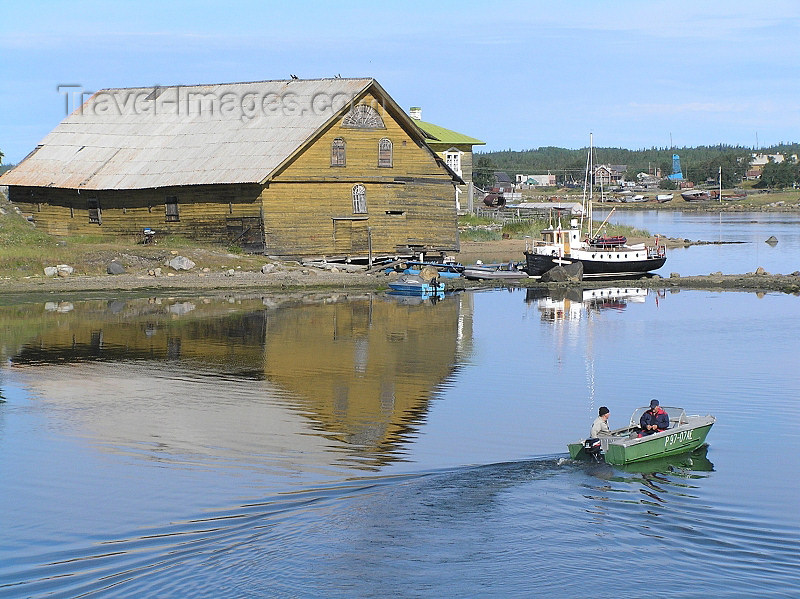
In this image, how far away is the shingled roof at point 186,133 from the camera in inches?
2047

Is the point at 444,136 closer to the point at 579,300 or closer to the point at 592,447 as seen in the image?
the point at 579,300

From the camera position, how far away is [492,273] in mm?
54562

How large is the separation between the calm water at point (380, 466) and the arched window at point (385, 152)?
16.6m

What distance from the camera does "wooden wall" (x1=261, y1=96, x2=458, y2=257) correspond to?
5194 cm

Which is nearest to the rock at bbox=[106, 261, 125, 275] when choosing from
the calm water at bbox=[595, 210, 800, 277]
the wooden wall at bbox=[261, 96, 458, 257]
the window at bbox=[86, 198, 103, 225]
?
the wooden wall at bbox=[261, 96, 458, 257]

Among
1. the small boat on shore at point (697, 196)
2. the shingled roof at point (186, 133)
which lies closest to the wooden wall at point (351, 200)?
the shingled roof at point (186, 133)

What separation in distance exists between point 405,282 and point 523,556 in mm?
34008

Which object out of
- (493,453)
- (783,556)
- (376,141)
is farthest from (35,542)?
(376,141)

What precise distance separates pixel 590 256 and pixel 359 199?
41.3ft

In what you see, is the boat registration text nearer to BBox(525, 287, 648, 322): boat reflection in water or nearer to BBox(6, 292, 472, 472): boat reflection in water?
BBox(6, 292, 472, 472): boat reflection in water

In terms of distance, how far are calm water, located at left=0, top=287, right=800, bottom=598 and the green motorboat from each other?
0.34 m

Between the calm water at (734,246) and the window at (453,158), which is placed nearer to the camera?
the calm water at (734,246)

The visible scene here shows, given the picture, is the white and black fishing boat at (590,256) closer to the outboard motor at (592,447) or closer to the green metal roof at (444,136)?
the green metal roof at (444,136)

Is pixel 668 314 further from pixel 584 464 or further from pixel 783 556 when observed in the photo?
pixel 783 556
